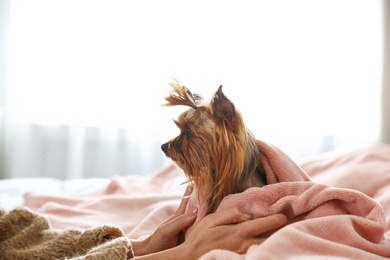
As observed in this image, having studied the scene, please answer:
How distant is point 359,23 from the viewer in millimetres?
3705

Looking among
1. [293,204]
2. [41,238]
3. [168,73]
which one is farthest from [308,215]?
[168,73]

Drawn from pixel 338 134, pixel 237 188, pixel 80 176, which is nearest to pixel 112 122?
pixel 80 176

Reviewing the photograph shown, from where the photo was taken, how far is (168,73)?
148 inches

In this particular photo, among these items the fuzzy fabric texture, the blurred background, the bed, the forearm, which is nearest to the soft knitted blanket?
the bed

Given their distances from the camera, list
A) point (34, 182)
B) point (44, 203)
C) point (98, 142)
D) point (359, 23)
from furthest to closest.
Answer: point (98, 142) → point (359, 23) → point (34, 182) → point (44, 203)

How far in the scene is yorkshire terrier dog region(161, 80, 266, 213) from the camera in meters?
1.20

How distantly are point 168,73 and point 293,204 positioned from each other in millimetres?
2689

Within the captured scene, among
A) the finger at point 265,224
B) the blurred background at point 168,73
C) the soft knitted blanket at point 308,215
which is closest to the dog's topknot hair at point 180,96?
the soft knitted blanket at point 308,215

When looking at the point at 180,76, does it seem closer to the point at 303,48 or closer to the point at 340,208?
the point at 303,48

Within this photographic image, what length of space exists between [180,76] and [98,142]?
0.81 metres

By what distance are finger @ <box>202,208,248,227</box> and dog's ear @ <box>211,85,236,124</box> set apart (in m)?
0.20

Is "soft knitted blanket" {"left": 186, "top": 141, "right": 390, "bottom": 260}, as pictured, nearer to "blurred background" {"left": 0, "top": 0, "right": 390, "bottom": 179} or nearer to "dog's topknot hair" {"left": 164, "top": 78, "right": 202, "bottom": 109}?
"dog's topknot hair" {"left": 164, "top": 78, "right": 202, "bottom": 109}

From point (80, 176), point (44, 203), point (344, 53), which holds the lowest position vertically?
point (80, 176)

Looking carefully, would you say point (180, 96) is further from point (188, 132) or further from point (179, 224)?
point (179, 224)
